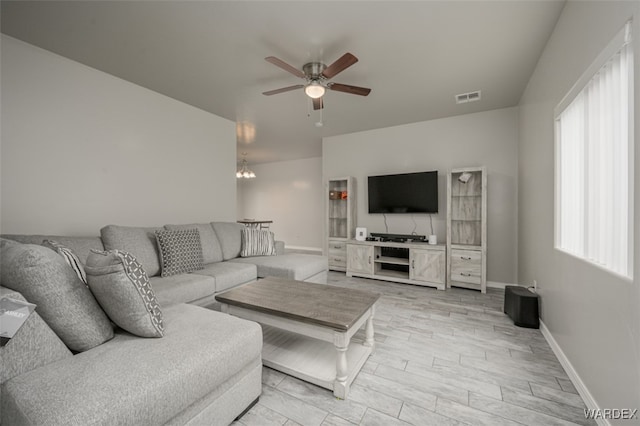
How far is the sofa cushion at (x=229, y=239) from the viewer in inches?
132

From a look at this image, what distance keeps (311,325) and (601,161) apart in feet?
6.46

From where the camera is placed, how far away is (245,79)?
2959 mm

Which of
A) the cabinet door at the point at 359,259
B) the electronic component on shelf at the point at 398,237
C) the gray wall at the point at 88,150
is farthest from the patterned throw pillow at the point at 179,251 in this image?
the electronic component on shelf at the point at 398,237

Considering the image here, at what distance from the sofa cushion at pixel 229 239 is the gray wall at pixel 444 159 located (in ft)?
7.81

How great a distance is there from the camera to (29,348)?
3.18 ft

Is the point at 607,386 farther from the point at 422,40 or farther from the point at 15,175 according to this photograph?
the point at 15,175

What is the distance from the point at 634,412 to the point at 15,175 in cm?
437

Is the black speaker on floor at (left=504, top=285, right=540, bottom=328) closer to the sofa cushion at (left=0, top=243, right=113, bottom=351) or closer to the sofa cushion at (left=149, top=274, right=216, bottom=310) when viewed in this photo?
the sofa cushion at (left=149, top=274, right=216, bottom=310)

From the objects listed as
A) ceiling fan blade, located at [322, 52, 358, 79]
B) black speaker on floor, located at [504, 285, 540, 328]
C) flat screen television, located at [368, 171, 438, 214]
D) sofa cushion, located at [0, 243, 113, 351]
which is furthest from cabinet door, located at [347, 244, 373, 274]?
sofa cushion, located at [0, 243, 113, 351]

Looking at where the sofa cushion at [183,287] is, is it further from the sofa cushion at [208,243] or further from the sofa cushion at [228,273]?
the sofa cushion at [208,243]

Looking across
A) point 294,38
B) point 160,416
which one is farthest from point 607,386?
point 294,38

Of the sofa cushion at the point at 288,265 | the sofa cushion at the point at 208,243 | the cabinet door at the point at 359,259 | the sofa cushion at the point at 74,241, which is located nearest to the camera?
the sofa cushion at the point at 74,241

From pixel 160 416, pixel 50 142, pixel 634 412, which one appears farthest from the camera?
pixel 50 142

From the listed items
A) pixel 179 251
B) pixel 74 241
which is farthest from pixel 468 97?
pixel 74 241
